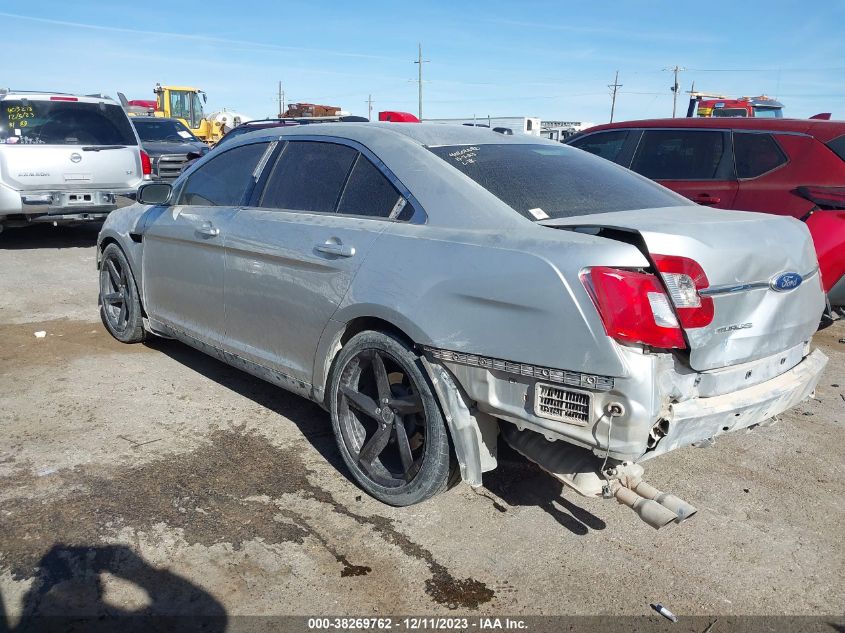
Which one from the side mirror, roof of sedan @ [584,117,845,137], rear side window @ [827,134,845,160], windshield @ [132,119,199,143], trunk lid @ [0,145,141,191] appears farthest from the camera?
windshield @ [132,119,199,143]

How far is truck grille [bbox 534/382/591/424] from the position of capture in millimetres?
2531

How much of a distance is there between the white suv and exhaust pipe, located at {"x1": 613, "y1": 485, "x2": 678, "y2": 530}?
26.3ft

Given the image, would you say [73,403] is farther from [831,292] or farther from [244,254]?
[831,292]

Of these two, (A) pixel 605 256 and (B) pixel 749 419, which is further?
(B) pixel 749 419

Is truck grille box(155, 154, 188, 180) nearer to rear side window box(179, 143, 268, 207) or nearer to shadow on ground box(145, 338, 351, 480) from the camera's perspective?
shadow on ground box(145, 338, 351, 480)

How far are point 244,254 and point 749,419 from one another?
2.59m

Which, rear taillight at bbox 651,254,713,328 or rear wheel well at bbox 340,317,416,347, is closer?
rear taillight at bbox 651,254,713,328

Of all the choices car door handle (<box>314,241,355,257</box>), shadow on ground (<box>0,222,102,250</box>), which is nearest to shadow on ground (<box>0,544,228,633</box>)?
car door handle (<box>314,241,355,257</box>)

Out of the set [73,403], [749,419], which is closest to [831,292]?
[749,419]

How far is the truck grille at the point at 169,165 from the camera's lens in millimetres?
13133

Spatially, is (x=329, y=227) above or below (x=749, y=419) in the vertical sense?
above

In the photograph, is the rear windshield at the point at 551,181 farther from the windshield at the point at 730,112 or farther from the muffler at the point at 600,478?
the windshield at the point at 730,112

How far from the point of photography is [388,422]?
10.6 feet

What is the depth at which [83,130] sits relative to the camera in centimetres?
962
